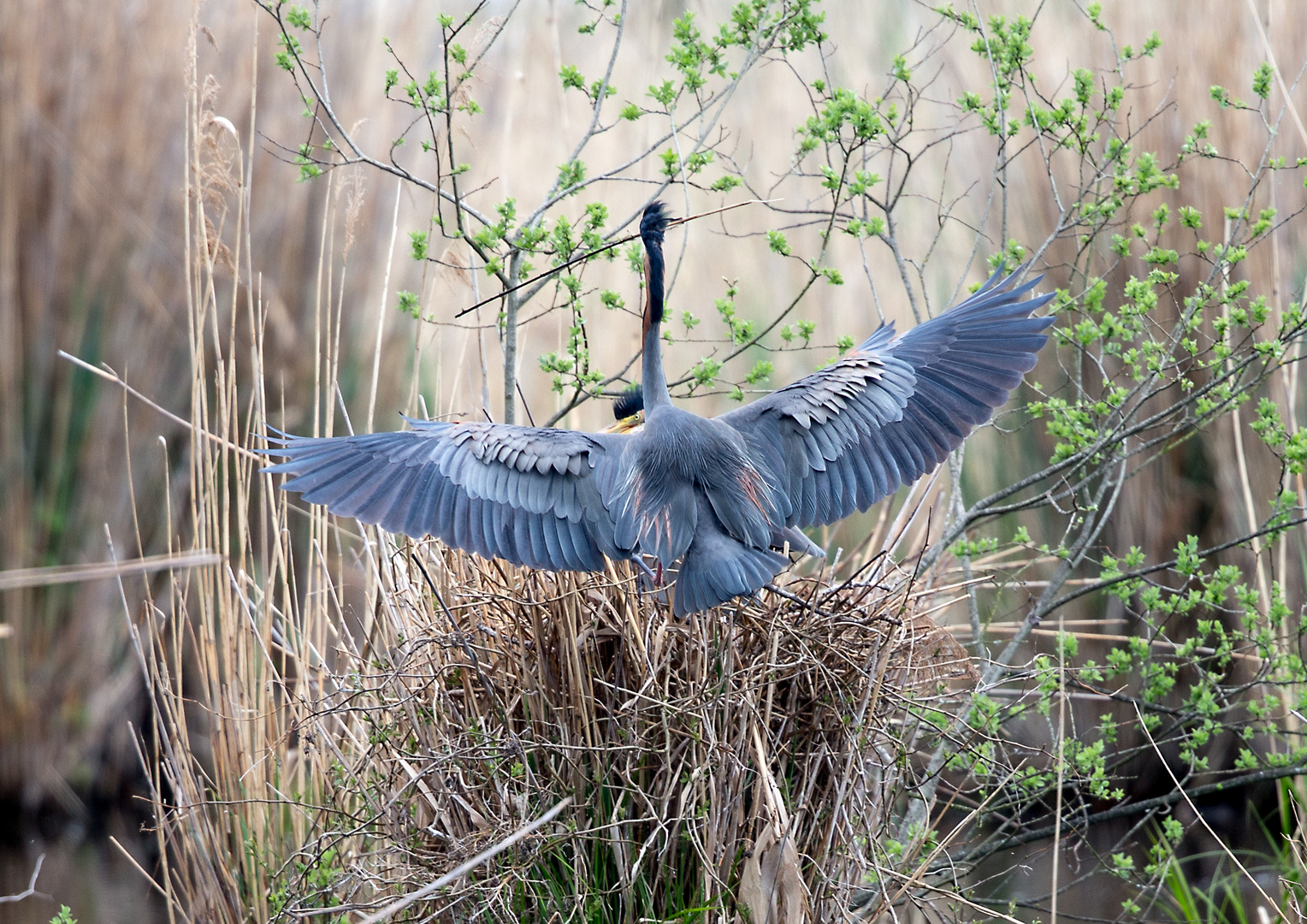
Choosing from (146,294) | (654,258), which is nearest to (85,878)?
(146,294)

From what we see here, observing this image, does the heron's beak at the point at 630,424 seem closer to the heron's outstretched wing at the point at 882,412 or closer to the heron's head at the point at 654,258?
the heron's outstretched wing at the point at 882,412

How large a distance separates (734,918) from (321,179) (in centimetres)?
383

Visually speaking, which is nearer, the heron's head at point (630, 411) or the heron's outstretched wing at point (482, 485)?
the heron's outstretched wing at point (482, 485)

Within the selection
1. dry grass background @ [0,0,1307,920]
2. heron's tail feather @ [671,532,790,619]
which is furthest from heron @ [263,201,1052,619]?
dry grass background @ [0,0,1307,920]

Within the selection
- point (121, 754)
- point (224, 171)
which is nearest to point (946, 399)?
point (224, 171)

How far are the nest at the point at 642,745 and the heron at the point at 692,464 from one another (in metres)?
0.09

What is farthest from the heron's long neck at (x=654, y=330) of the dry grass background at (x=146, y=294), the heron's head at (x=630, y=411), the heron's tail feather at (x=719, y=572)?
the dry grass background at (x=146, y=294)

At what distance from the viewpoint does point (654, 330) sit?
8.41 feet

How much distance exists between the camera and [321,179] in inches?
201

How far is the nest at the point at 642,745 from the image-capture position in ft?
6.91

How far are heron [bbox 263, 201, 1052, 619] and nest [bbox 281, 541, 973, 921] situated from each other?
0.31ft

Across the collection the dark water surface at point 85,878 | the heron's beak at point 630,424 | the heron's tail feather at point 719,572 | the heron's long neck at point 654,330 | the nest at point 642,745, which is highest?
the heron's long neck at point 654,330

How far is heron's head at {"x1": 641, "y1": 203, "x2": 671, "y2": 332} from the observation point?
2535mm

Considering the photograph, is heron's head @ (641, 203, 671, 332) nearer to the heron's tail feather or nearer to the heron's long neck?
the heron's long neck
